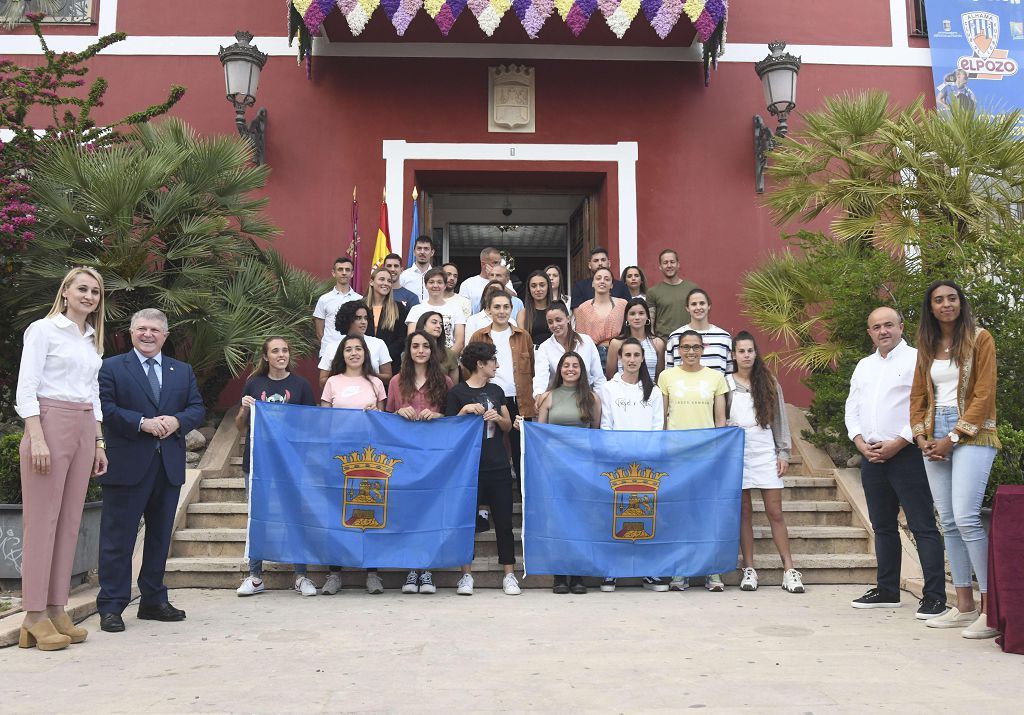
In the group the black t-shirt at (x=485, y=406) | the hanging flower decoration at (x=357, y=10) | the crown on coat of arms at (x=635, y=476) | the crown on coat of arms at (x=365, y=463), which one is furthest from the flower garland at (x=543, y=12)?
the crown on coat of arms at (x=635, y=476)

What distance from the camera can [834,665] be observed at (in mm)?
4121

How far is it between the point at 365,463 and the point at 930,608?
3664 mm

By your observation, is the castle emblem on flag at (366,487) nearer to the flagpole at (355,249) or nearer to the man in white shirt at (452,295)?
the man in white shirt at (452,295)

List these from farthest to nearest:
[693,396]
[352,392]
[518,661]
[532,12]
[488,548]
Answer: [532,12]
[488,548]
[693,396]
[352,392]
[518,661]

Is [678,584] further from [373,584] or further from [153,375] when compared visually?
[153,375]

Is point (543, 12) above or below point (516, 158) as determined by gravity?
above

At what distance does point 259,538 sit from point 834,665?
12.3 feet

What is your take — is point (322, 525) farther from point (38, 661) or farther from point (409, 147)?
point (409, 147)

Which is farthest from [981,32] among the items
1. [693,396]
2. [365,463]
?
[365,463]

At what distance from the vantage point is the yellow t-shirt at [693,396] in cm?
660

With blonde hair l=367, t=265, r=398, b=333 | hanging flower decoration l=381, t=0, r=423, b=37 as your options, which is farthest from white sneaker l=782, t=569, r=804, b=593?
hanging flower decoration l=381, t=0, r=423, b=37

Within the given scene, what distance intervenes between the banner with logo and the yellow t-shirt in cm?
642

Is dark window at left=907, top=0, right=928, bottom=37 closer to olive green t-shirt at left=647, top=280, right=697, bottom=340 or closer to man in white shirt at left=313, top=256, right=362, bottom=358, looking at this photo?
olive green t-shirt at left=647, top=280, right=697, bottom=340

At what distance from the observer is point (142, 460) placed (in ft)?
16.6
